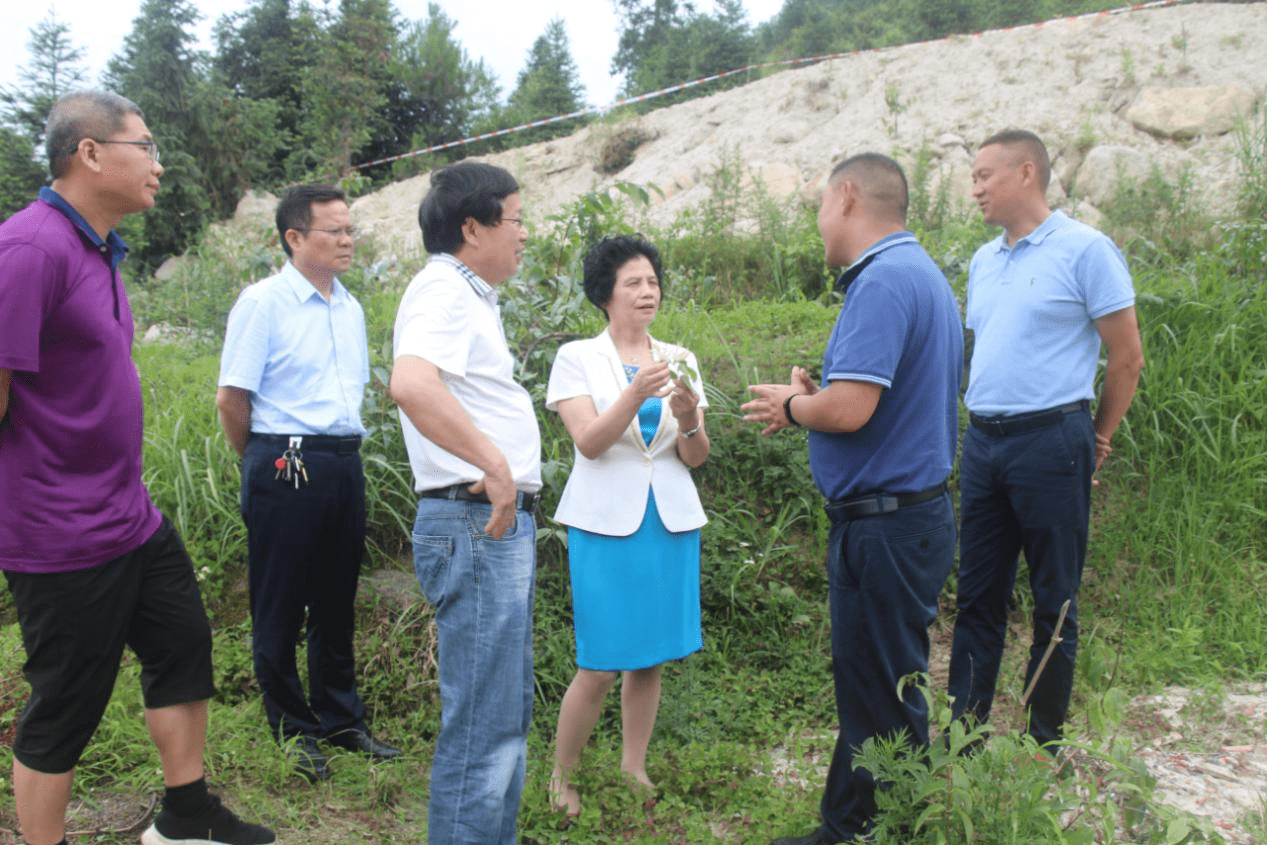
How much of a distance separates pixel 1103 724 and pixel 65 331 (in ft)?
Result: 8.68

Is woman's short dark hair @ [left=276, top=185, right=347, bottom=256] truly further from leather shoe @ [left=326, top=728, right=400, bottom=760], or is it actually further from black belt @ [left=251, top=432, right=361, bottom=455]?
leather shoe @ [left=326, top=728, right=400, bottom=760]

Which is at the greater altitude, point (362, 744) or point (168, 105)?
point (168, 105)

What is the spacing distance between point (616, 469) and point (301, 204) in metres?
1.63

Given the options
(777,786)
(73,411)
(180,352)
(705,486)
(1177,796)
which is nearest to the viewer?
(73,411)

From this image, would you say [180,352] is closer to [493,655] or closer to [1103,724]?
[493,655]

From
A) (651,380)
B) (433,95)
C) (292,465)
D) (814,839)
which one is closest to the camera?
(651,380)

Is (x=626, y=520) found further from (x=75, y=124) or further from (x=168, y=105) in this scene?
(x=168, y=105)

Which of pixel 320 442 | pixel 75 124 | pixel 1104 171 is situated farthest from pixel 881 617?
pixel 1104 171

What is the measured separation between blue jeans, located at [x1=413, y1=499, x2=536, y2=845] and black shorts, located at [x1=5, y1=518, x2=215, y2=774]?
871mm

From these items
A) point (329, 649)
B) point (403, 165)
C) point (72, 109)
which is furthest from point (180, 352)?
point (403, 165)

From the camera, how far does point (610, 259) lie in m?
3.29

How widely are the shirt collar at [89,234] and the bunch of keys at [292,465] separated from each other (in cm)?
91

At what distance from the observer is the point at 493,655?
2.38m

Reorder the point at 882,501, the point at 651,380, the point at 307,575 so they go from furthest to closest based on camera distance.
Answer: the point at 307,575 → the point at 651,380 → the point at 882,501
